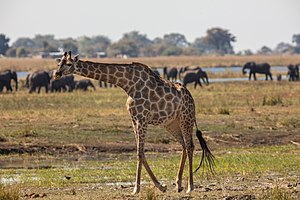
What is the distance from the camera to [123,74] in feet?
45.7

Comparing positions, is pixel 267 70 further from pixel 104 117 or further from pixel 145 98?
pixel 145 98

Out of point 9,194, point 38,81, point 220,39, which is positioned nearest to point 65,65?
point 9,194

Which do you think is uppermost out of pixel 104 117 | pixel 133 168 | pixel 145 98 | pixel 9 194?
pixel 145 98

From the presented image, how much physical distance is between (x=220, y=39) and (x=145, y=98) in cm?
14959

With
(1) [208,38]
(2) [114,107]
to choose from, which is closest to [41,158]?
(2) [114,107]

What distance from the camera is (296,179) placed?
49.0ft

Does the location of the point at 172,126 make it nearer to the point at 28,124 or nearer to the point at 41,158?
the point at 41,158

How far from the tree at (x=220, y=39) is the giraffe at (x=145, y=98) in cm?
14639

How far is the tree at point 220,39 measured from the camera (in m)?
161

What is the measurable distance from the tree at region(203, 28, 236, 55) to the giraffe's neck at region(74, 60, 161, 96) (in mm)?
146479

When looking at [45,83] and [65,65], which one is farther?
[45,83]

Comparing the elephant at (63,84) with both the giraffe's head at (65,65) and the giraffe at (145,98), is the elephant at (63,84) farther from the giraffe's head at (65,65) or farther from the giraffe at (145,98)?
the giraffe's head at (65,65)

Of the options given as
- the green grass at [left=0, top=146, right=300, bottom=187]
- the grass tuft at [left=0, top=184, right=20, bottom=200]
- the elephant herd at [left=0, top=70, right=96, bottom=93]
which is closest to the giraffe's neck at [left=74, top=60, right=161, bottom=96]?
the green grass at [left=0, top=146, right=300, bottom=187]

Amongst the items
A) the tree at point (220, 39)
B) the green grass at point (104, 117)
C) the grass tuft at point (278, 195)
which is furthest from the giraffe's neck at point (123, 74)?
the tree at point (220, 39)
